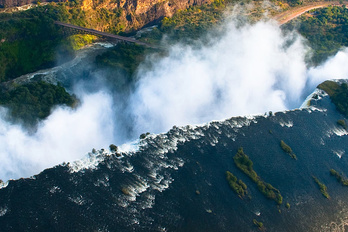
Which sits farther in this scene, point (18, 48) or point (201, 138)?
point (18, 48)

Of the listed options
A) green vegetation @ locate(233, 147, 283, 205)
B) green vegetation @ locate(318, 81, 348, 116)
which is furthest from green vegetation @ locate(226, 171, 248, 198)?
green vegetation @ locate(318, 81, 348, 116)

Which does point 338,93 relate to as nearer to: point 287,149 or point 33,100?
point 287,149

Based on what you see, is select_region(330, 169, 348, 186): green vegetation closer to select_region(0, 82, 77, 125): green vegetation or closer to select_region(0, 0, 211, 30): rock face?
select_region(0, 82, 77, 125): green vegetation

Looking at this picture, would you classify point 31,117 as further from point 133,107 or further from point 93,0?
point 93,0

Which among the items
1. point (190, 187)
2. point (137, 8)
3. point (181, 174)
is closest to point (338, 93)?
point (181, 174)

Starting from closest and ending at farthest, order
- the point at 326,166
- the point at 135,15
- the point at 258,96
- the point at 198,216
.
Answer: the point at 198,216
the point at 326,166
the point at 258,96
the point at 135,15

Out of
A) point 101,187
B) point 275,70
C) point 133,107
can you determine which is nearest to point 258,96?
point 275,70

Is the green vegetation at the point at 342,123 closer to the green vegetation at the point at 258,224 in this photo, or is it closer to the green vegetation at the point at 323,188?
the green vegetation at the point at 323,188

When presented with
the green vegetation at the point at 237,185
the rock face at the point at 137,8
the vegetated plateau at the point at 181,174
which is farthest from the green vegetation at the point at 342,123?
the rock face at the point at 137,8
